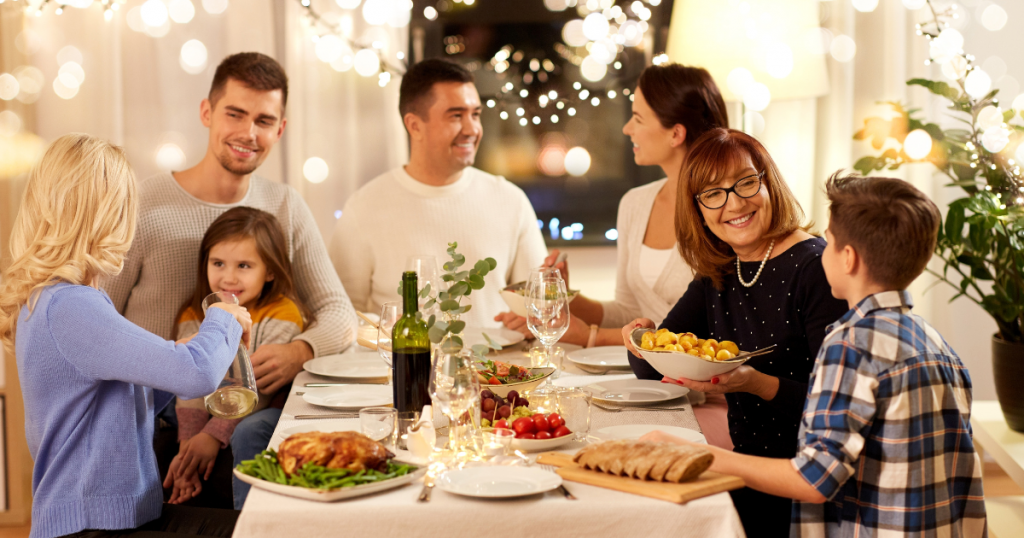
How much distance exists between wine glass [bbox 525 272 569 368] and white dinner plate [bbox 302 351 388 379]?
1.25ft

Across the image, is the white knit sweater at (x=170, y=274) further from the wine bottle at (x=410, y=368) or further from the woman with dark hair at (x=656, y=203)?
the wine bottle at (x=410, y=368)

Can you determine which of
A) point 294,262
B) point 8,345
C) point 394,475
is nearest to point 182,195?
point 294,262

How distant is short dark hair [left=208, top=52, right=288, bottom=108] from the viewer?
8.68 feet

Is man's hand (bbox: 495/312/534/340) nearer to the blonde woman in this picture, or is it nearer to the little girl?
the little girl

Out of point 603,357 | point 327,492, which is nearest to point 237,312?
point 327,492

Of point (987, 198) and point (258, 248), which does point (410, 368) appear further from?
point (987, 198)

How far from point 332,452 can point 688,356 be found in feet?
2.07

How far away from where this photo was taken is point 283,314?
2422 mm

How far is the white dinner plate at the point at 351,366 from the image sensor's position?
1.94 metres

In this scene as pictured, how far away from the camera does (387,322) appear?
5.41 ft

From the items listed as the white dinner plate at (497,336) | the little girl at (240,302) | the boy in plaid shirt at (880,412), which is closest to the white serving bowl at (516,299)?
the white dinner plate at (497,336)

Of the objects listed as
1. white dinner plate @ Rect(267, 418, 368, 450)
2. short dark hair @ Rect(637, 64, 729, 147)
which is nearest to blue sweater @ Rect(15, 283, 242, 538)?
white dinner plate @ Rect(267, 418, 368, 450)

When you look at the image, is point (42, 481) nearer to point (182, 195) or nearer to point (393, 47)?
point (182, 195)

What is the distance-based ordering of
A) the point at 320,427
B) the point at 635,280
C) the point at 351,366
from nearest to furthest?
the point at 320,427
the point at 351,366
the point at 635,280
